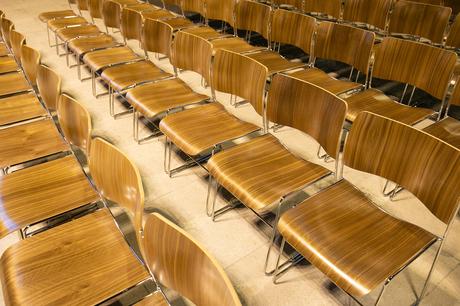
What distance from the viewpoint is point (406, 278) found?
1.88 m

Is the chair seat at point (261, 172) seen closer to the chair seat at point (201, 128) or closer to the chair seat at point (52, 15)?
the chair seat at point (201, 128)

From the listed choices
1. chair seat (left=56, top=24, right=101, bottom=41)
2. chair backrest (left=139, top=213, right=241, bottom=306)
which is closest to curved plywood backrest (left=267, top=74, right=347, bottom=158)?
chair backrest (left=139, top=213, right=241, bottom=306)

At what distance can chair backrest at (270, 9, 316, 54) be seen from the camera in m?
3.03

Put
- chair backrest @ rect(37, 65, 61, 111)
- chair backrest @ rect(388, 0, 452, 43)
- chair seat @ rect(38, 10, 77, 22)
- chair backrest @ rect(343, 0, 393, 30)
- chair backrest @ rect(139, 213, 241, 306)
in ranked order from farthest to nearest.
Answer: chair seat @ rect(38, 10, 77, 22) → chair backrest @ rect(343, 0, 393, 30) → chair backrest @ rect(388, 0, 452, 43) → chair backrest @ rect(37, 65, 61, 111) → chair backrest @ rect(139, 213, 241, 306)

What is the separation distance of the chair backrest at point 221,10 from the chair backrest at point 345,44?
1115 millimetres

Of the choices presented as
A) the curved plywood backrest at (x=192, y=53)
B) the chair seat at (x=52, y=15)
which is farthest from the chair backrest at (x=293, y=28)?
the chair seat at (x=52, y=15)

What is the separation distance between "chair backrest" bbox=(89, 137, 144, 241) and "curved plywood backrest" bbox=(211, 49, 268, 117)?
42.3 inches

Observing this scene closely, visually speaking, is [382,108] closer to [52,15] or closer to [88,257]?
[88,257]

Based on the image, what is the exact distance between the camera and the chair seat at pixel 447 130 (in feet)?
7.11

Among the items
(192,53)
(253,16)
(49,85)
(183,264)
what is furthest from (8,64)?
(183,264)

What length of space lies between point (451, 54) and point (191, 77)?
2.53m

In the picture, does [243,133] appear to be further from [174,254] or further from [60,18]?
[60,18]

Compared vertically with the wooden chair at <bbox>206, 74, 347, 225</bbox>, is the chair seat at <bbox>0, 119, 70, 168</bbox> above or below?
below

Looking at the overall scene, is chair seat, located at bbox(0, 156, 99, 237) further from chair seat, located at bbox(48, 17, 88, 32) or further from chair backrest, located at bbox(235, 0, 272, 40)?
chair seat, located at bbox(48, 17, 88, 32)
